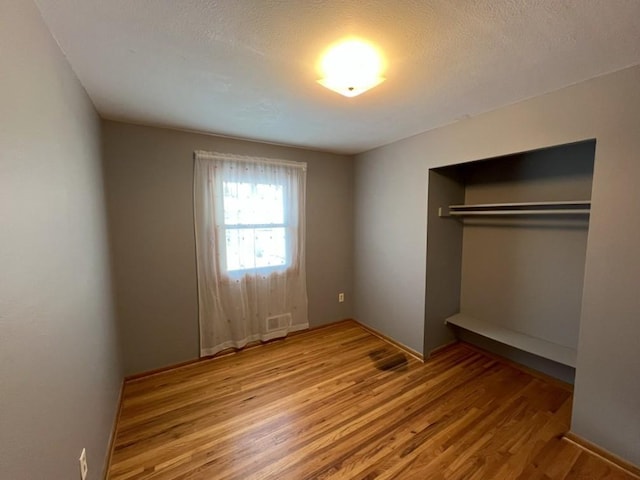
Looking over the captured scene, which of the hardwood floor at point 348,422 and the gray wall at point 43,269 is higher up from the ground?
the gray wall at point 43,269

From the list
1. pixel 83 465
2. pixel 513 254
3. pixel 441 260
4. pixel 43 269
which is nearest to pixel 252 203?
pixel 43 269

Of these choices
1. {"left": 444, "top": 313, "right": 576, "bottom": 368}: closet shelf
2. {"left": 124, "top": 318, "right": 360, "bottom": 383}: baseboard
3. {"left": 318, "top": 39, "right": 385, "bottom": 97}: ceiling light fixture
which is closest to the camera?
{"left": 318, "top": 39, "right": 385, "bottom": 97}: ceiling light fixture

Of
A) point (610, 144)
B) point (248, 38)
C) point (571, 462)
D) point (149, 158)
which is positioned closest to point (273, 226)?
point (149, 158)

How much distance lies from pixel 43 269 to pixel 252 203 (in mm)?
2025

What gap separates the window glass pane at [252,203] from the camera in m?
2.78

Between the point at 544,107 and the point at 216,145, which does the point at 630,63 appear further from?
the point at 216,145

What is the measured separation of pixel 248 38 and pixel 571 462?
3.01 meters

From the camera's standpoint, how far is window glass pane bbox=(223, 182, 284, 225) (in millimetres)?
2781

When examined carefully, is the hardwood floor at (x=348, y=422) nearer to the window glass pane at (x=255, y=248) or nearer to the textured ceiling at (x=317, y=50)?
the window glass pane at (x=255, y=248)

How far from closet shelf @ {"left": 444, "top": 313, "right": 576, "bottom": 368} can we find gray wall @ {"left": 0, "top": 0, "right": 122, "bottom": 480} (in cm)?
302

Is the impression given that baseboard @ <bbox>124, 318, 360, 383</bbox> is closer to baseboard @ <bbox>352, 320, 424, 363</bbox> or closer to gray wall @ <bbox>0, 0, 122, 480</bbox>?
baseboard @ <bbox>352, 320, 424, 363</bbox>

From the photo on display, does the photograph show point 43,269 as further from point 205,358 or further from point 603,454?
point 603,454

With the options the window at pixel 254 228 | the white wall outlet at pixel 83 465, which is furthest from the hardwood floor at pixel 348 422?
the window at pixel 254 228

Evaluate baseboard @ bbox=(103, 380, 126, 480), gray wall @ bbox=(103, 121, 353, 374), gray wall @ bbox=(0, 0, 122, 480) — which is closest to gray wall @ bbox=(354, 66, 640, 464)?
gray wall @ bbox=(103, 121, 353, 374)
